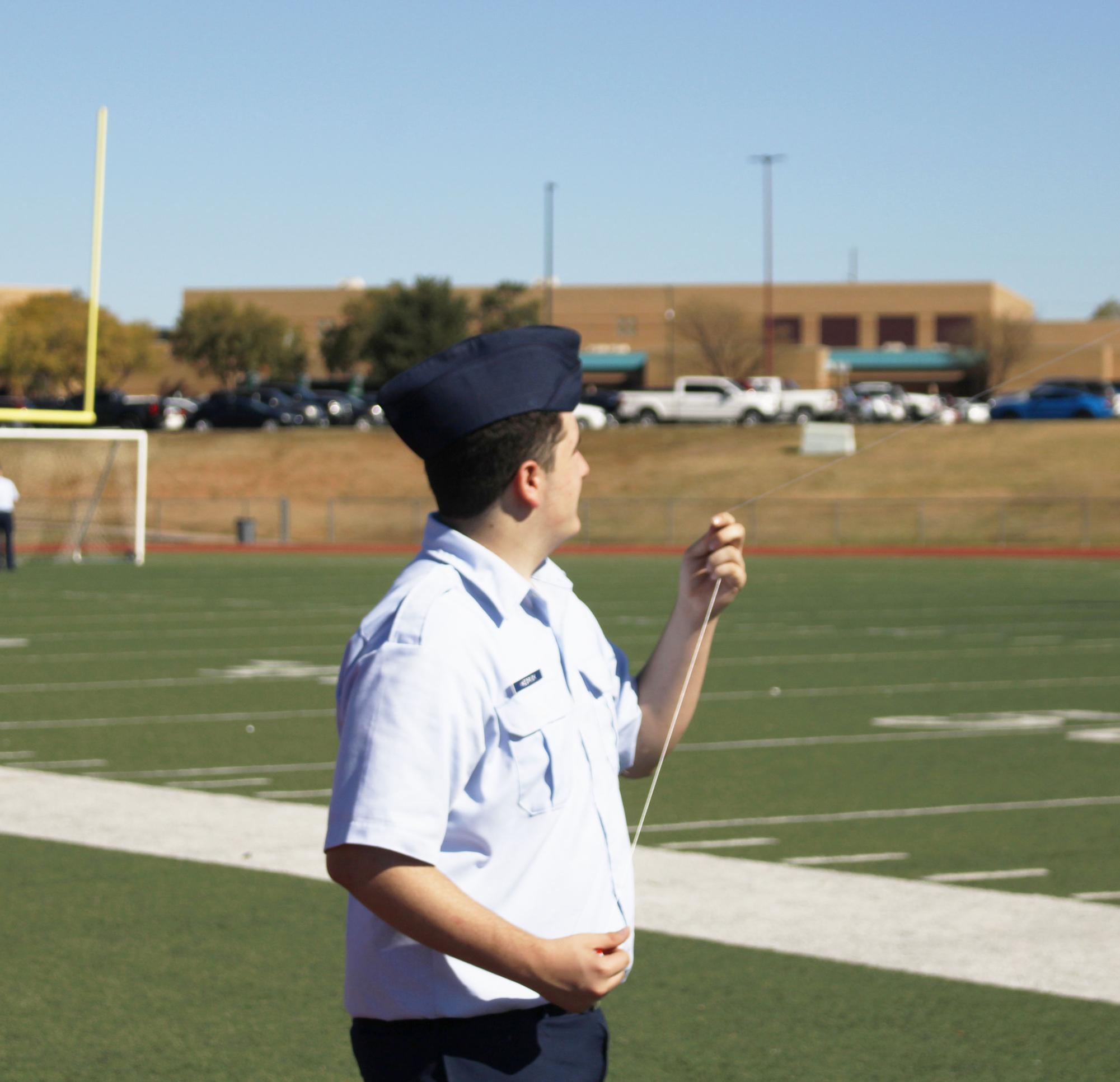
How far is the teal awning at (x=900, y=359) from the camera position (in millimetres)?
89312

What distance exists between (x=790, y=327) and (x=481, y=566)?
3930 inches

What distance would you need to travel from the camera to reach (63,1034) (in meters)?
5.55

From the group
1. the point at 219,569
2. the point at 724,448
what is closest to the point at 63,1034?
the point at 219,569

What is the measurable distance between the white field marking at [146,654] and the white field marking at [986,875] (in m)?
10.3

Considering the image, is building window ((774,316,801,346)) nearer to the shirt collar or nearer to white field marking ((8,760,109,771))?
white field marking ((8,760,109,771))

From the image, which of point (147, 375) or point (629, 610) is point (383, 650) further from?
point (147, 375)

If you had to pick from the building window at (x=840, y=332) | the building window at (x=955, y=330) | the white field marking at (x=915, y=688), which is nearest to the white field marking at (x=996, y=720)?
the white field marking at (x=915, y=688)

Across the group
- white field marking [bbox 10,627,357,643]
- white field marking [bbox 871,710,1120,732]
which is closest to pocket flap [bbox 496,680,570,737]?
white field marking [bbox 871,710,1120,732]

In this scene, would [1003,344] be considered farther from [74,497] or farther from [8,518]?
[8,518]

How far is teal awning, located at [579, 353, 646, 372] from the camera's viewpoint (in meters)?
94.3

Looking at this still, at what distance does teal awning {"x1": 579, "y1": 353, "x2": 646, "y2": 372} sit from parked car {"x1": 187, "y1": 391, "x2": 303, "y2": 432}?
3321 centimetres

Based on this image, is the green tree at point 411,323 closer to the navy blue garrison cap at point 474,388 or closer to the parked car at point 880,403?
the parked car at point 880,403

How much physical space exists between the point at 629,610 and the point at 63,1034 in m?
17.1

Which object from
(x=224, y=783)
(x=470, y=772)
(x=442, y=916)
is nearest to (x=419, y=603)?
(x=470, y=772)
